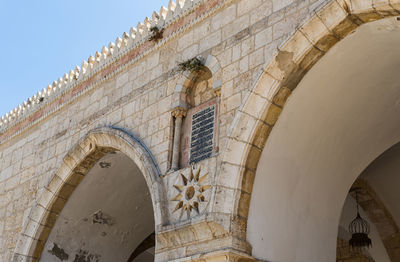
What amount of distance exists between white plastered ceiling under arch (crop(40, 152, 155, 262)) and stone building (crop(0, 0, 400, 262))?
0.02 m

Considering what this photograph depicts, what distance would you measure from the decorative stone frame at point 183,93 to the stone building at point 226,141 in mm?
16

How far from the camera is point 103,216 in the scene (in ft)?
27.5

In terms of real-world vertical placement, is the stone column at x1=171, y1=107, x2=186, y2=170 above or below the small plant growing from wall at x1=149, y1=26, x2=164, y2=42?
below

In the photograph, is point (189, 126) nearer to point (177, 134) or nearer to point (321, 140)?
point (177, 134)

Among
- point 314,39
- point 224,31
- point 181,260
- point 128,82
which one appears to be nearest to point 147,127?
point 128,82

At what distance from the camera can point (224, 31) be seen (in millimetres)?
6438

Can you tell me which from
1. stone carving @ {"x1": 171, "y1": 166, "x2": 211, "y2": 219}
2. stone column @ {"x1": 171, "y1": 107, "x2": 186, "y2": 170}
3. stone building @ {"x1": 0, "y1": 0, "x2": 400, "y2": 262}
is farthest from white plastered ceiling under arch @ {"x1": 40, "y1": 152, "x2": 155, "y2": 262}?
stone carving @ {"x1": 171, "y1": 166, "x2": 211, "y2": 219}

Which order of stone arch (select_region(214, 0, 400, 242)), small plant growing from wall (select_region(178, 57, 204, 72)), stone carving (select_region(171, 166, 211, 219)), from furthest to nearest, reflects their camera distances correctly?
small plant growing from wall (select_region(178, 57, 204, 72)) < stone carving (select_region(171, 166, 211, 219)) < stone arch (select_region(214, 0, 400, 242))

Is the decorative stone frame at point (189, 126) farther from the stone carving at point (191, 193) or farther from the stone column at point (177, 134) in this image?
the stone carving at point (191, 193)

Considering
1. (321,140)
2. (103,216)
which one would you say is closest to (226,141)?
(321,140)

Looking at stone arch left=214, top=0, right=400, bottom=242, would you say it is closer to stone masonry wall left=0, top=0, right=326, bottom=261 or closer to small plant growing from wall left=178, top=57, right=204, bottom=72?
stone masonry wall left=0, top=0, right=326, bottom=261

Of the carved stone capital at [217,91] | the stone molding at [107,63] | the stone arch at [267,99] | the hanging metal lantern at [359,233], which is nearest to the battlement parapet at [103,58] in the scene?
the stone molding at [107,63]

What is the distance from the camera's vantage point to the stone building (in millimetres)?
5426

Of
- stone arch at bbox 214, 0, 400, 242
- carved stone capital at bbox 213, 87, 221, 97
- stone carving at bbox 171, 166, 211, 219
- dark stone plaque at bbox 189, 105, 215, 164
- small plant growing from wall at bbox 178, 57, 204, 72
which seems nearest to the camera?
stone arch at bbox 214, 0, 400, 242
